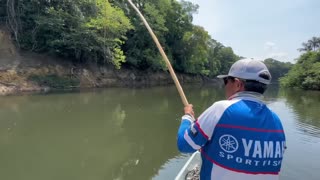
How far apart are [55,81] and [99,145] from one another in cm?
1917

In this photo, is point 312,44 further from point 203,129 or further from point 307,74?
point 203,129

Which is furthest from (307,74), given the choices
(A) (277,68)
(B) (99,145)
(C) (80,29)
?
(A) (277,68)

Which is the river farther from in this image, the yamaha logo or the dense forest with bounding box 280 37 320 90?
the dense forest with bounding box 280 37 320 90

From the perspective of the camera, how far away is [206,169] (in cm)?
212

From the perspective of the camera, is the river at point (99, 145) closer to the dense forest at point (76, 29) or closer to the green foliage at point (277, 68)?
the dense forest at point (76, 29)

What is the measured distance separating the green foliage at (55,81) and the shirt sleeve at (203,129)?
84.6 feet

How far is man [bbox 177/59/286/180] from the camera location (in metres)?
1.97

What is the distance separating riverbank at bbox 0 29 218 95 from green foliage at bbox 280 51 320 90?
29513 millimetres

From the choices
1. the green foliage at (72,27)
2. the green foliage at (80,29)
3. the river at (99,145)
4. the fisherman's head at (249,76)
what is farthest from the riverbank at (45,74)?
the fisherman's head at (249,76)

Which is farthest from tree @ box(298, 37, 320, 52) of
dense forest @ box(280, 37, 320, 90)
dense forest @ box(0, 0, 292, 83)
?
dense forest @ box(0, 0, 292, 83)

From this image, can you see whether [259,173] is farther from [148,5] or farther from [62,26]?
[148,5]

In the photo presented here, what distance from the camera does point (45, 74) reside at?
2764 cm

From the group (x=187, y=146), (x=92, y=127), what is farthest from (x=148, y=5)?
(x=187, y=146)

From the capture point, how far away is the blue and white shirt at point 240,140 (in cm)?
197
